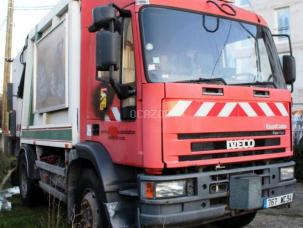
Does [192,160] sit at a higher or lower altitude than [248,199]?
higher

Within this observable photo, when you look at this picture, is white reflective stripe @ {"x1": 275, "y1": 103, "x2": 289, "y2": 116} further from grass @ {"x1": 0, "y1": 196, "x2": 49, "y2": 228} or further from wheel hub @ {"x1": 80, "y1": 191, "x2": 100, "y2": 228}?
grass @ {"x1": 0, "y1": 196, "x2": 49, "y2": 228}

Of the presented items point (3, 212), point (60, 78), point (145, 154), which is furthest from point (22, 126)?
point (145, 154)

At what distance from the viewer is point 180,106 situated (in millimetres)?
4438

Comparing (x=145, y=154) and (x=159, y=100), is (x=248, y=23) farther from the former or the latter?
(x=145, y=154)

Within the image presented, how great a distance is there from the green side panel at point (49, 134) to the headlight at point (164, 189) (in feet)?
6.08

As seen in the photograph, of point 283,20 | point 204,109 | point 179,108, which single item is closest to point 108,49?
point 179,108

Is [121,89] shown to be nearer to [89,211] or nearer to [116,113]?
[116,113]

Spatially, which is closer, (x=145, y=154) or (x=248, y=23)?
(x=145, y=154)

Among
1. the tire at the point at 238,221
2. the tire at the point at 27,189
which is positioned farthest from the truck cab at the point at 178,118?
the tire at the point at 27,189

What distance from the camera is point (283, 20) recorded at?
26578 millimetres

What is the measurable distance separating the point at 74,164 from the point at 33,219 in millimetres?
2052

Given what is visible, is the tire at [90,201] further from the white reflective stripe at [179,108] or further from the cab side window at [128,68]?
the white reflective stripe at [179,108]

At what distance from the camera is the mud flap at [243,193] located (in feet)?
15.4

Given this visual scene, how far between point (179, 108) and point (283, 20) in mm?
23961
